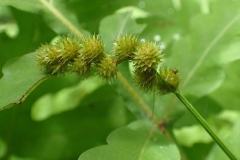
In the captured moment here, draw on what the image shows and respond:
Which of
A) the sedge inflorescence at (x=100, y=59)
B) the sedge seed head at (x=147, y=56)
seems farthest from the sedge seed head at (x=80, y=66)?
the sedge seed head at (x=147, y=56)

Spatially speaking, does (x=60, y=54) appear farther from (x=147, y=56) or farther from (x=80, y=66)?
(x=147, y=56)

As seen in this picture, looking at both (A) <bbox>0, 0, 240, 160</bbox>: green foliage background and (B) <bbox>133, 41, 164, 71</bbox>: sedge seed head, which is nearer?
(B) <bbox>133, 41, 164, 71</bbox>: sedge seed head

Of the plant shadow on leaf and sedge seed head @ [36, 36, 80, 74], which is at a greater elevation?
sedge seed head @ [36, 36, 80, 74]

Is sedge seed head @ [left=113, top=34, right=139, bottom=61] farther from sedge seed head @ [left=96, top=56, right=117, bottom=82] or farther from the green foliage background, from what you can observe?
the green foliage background

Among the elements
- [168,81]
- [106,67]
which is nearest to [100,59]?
[106,67]

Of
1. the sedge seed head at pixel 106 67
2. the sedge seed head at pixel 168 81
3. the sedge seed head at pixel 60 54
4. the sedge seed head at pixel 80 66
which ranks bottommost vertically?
the sedge seed head at pixel 168 81

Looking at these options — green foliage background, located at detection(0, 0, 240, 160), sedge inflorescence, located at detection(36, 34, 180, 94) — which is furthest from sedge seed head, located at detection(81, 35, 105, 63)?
green foliage background, located at detection(0, 0, 240, 160)

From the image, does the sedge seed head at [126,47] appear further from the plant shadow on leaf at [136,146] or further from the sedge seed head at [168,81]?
the plant shadow on leaf at [136,146]
